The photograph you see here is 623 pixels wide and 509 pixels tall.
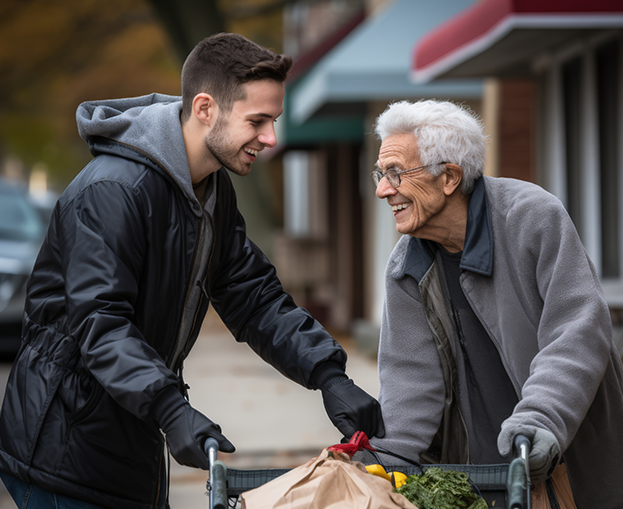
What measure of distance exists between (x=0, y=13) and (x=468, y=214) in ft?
76.6

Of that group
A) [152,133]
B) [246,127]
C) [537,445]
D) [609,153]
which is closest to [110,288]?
[152,133]

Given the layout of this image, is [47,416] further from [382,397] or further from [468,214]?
[468,214]

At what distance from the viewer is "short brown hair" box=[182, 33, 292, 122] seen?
109 inches

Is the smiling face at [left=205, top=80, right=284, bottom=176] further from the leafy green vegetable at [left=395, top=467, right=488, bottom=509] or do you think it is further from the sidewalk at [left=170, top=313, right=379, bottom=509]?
the sidewalk at [left=170, top=313, right=379, bottom=509]

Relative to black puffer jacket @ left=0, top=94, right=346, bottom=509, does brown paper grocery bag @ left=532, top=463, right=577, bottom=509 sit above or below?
below

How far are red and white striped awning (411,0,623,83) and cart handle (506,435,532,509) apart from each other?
447 centimetres

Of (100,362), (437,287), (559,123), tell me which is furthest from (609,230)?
(100,362)

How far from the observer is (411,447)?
310 cm

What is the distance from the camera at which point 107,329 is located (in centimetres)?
252

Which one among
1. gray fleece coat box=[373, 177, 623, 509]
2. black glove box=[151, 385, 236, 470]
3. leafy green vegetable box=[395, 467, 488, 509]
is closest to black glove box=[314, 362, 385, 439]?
gray fleece coat box=[373, 177, 623, 509]

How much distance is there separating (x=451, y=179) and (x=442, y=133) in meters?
0.16

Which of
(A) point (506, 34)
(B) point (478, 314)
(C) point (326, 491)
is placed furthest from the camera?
(A) point (506, 34)

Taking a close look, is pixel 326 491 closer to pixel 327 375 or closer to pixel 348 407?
pixel 348 407

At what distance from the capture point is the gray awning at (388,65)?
33.8ft
